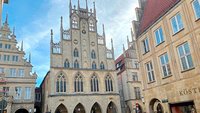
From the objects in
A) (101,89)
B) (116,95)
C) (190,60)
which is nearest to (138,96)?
(116,95)

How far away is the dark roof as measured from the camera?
49.8ft

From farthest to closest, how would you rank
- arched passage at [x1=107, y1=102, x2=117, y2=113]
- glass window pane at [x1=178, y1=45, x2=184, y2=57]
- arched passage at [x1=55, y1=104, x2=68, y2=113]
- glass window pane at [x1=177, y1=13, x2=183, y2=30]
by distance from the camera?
1. arched passage at [x1=107, y1=102, x2=117, y2=113]
2. arched passage at [x1=55, y1=104, x2=68, y2=113]
3. glass window pane at [x1=177, y1=13, x2=183, y2=30]
4. glass window pane at [x1=178, y1=45, x2=184, y2=57]

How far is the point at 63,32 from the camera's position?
34.8 metres

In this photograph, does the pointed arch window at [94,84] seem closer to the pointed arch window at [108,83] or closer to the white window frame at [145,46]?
the pointed arch window at [108,83]

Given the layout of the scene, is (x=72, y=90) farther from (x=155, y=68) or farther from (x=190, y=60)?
(x=190, y=60)

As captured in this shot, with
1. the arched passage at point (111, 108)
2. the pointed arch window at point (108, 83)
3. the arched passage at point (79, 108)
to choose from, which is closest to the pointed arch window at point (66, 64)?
the arched passage at point (79, 108)

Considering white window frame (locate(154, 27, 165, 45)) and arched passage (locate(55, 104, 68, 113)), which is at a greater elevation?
white window frame (locate(154, 27, 165, 45))

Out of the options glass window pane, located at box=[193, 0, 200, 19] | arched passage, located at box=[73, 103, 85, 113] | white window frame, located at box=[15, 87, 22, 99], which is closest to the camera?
glass window pane, located at box=[193, 0, 200, 19]

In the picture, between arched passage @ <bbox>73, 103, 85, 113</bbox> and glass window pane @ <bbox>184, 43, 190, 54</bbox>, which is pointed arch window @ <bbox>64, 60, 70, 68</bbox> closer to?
arched passage @ <bbox>73, 103, 85, 113</bbox>

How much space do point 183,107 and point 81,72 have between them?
22.5m

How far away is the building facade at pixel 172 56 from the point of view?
12.1 m

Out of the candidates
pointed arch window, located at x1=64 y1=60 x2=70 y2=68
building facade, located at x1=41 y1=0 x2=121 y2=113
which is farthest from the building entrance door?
pointed arch window, located at x1=64 y1=60 x2=70 y2=68

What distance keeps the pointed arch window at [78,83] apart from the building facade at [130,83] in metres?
10.5

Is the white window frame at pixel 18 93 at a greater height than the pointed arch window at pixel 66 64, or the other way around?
the pointed arch window at pixel 66 64
